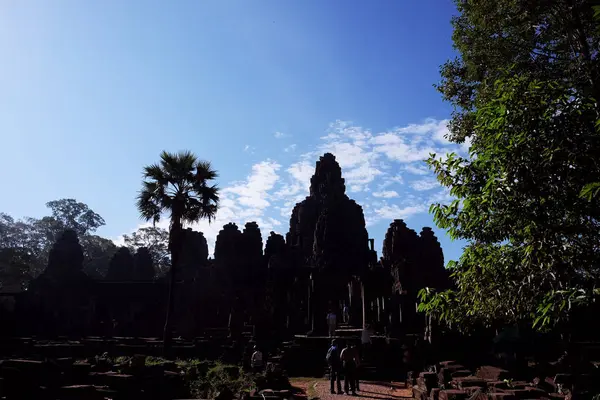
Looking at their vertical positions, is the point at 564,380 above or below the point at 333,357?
below

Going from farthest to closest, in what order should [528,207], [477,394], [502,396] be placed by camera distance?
[477,394], [502,396], [528,207]

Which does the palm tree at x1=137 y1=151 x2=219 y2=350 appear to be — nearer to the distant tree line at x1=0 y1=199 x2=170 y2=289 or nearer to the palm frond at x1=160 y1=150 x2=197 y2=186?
the palm frond at x1=160 y1=150 x2=197 y2=186

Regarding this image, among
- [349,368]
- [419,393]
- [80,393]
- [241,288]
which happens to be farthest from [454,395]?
[241,288]

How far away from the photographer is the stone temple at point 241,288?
1081 inches

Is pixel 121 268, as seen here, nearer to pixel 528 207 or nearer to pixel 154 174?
pixel 154 174

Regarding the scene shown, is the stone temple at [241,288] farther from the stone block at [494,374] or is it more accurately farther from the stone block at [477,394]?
the stone block at [477,394]

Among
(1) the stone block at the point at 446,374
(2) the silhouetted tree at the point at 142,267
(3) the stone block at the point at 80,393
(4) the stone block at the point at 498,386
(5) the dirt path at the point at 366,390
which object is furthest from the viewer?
(2) the silhouetted tree at the point at 142,267

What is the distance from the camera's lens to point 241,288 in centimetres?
3572

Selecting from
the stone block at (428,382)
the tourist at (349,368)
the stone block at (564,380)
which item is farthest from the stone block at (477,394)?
the tourist at (349,368)

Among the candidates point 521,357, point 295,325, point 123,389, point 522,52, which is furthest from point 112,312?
point 522,52

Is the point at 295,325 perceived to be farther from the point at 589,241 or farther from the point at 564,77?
the point at 589,241

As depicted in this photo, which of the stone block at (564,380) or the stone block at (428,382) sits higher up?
the stone block at (564,380)

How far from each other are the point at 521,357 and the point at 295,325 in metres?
16.0

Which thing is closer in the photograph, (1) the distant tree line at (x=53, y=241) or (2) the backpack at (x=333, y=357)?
(2) the backpack at (x=333, y=357)
